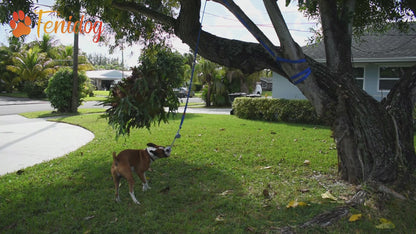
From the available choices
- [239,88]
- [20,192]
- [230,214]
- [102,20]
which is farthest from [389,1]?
[239,88]

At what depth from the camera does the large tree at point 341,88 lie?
14.7 feet

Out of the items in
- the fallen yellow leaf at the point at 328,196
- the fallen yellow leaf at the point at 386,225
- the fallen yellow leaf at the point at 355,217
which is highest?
the fallen yellow leaf at the point at 328,196

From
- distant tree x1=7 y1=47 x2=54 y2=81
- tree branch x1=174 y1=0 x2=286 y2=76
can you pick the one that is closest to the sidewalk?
tree branch x1=174 y1=0 x2=286 y2=76

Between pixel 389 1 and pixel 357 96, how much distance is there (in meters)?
3.22

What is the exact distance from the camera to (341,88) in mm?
4719

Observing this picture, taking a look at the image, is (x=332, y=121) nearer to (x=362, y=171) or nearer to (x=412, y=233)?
(x=362, y=171)

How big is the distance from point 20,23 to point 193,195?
4.66 meters

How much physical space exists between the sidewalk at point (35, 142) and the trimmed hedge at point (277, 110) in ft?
22.8

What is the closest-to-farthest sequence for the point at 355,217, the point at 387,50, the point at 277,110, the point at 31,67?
1. the point at 355,217
2. the point at 277,110
3. the point at 387,50
4. the point at 31,67

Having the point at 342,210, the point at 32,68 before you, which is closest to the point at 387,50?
the point at 342,210

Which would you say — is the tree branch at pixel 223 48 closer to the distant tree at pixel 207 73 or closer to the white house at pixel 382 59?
the white house at pixel 382 59

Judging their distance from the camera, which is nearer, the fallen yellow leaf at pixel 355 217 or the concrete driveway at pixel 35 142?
the fallen yellow leaf at pixel 355 217

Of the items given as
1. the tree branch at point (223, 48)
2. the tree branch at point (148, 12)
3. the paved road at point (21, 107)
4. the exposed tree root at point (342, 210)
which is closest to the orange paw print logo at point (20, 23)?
the tree branch at point (148, 12)

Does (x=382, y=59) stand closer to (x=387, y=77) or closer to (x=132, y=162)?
(x=387, y=77)
